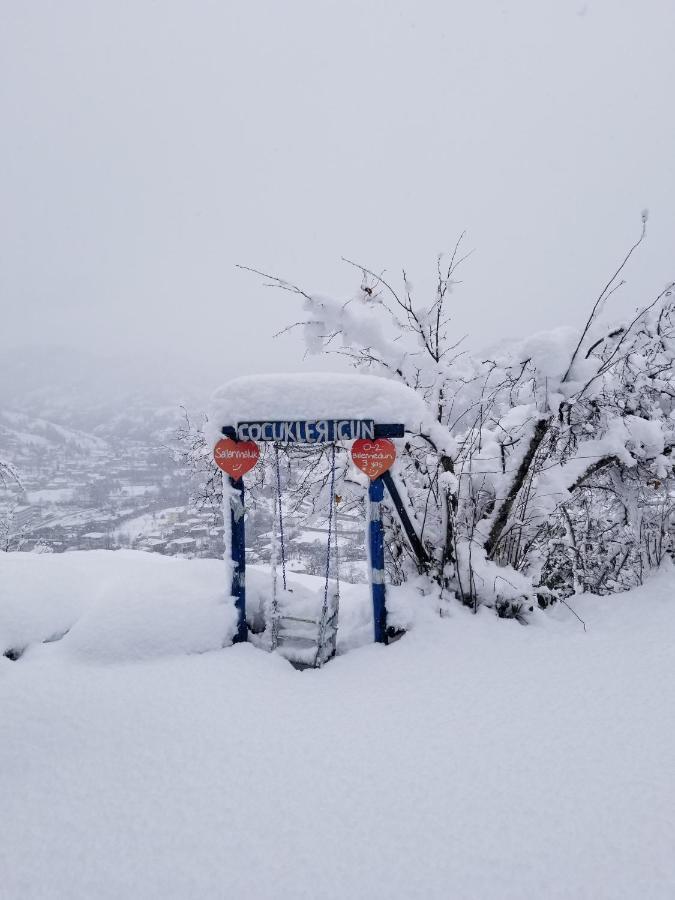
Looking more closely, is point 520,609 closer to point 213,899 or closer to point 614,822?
point 614,822

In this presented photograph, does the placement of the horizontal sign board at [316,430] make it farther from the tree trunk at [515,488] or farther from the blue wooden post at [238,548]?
the tree trunk at [515,488]

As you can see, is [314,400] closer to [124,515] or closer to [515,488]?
[515,488]

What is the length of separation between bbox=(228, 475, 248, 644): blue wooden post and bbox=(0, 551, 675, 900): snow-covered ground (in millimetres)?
196

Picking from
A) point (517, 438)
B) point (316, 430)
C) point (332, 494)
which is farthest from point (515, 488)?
point (316, 430)

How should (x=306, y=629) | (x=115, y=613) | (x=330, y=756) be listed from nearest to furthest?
1. (x=330, y=756)
2. (x=115, y=613)
3. (x=306, y=629)

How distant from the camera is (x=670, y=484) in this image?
17.3ft

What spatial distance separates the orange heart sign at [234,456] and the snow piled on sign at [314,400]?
0.42 feet

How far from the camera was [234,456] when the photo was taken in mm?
4355

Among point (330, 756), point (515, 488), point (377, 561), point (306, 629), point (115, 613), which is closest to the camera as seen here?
point (330, 756)

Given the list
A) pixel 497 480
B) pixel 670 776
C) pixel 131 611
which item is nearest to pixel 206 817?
pixel 131 611

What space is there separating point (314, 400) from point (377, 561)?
5.40 ft

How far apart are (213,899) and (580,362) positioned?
4720 millimetres

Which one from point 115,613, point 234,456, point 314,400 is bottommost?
point 115,613

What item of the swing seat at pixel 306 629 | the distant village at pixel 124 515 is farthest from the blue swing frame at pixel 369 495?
the distant village at pixel 124 515
